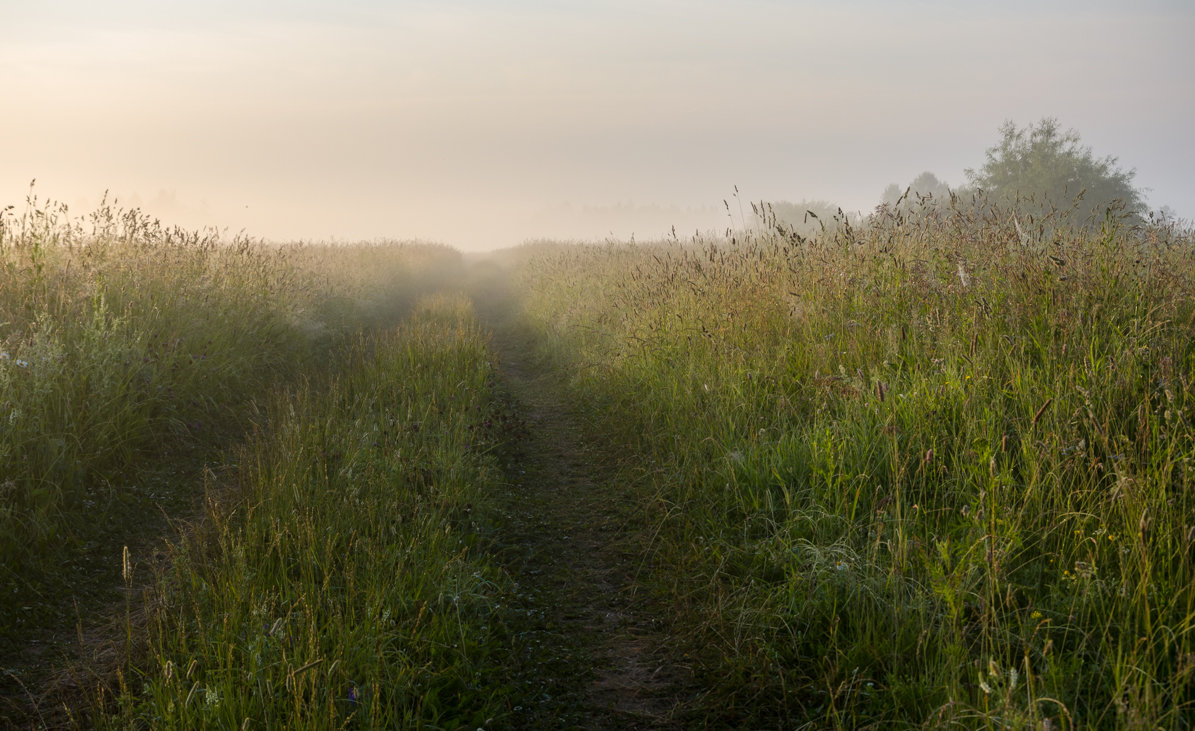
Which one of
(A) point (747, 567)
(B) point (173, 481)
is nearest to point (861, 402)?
(A) point (747, 567)

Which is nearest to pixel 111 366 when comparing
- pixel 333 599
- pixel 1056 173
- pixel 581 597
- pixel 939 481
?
pixel 333 599

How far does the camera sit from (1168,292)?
4184mm

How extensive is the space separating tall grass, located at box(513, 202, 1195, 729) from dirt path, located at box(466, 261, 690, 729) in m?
0.22

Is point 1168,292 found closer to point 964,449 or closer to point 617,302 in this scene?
point 964,449

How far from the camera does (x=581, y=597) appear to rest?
12.1ft

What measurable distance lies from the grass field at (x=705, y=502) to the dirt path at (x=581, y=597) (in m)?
0.04

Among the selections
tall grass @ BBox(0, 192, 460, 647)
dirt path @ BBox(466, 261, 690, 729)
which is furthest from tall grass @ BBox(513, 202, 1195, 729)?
tall grass @ BBox(0, 192, 460, 647)

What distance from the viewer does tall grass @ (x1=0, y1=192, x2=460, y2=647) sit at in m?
4.01

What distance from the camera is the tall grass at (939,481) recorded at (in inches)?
93.6

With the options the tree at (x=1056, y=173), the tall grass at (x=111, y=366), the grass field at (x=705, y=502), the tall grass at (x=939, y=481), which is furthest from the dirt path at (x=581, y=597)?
the tree at (x=1056, y=173)

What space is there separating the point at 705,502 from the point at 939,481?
4.43 ft

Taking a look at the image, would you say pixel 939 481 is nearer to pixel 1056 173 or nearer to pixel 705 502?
pixel 705 502

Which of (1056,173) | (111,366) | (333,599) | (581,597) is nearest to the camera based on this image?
(333,599)

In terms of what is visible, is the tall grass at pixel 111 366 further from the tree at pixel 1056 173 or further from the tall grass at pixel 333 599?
the tree at pixel 1056 173
